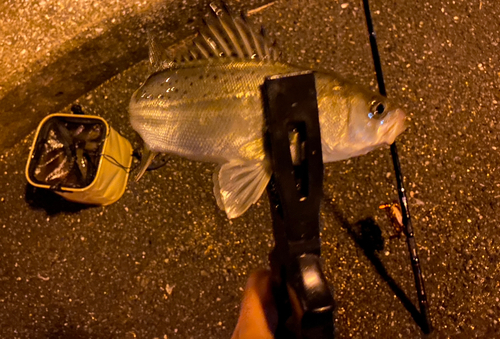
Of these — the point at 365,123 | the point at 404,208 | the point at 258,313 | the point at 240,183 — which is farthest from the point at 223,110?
the point at 404,208

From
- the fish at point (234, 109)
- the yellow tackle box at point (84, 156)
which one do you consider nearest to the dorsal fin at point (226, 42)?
the fish at point (234, 109)

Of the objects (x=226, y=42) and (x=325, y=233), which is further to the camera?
(x=325, y=233)

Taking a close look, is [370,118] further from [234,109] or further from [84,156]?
[84,156]

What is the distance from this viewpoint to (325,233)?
1803 millimetres

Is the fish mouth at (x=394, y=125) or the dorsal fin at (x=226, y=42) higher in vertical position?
the dorsal fin at (x=226, y=42)

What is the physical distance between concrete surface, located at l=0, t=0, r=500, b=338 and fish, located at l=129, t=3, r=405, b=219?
65cm

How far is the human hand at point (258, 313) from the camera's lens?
1084 mm

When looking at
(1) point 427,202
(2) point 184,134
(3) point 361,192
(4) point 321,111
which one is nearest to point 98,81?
(2) point 184,134

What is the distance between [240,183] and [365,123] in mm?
449

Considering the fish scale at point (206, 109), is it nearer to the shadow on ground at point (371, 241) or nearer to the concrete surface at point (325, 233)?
the concrete surface at point (325, 233)

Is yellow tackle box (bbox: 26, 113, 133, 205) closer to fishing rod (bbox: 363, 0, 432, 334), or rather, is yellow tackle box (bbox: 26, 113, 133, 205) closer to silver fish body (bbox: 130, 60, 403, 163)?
silver fish body (bbox: 130, 60, 403, 163)

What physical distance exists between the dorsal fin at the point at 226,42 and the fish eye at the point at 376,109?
363mm

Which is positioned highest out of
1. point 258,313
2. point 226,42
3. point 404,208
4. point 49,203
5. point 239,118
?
point 226,42

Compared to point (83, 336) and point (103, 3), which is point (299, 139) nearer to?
point (103, 3)
